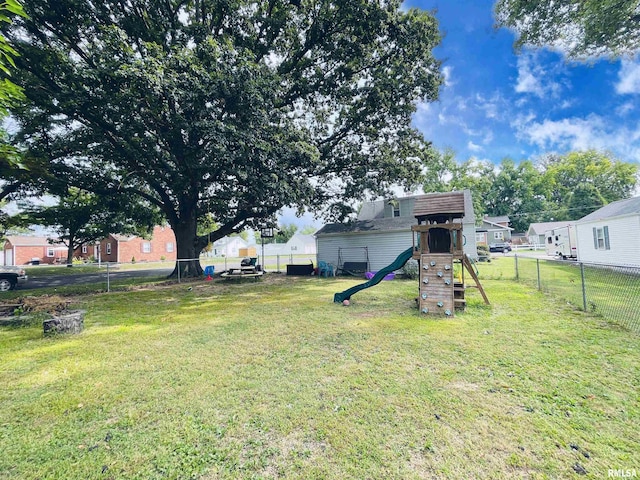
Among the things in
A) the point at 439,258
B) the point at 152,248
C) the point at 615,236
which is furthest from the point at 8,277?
the point at 615,236

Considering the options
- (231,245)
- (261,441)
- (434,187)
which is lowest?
(261,441)

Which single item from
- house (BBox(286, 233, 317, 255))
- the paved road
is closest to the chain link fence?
the paved road

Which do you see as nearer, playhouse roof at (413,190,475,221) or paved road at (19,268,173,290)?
playhouse roof at (413,190,475,221)

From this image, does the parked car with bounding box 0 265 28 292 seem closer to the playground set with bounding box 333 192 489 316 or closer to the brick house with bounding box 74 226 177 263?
the playground set with bounding box 333 192 489 316

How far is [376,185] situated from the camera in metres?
13.6

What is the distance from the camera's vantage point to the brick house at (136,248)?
108ft

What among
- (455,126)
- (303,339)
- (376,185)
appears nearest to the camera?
(303,339)

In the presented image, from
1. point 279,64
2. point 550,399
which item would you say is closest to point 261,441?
point 550,399

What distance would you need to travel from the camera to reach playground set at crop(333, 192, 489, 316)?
6.68 meters

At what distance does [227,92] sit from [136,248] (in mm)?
33353

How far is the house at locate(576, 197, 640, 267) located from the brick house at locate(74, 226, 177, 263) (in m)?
36.1

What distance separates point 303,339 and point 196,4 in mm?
13446

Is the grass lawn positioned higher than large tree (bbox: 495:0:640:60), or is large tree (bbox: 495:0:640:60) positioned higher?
large tree (bbox: 495:0:640:60)

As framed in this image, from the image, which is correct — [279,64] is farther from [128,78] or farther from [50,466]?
[50,466]
